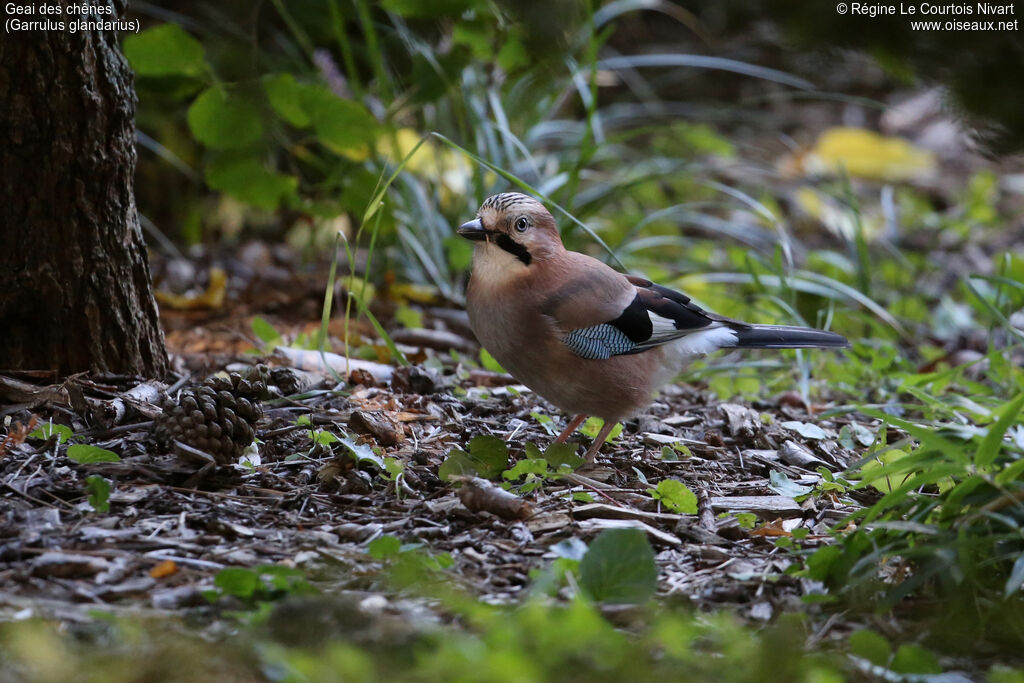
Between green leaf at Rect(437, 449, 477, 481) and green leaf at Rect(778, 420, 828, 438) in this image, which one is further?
green leaf at Rect(778, 420, 828, 438)

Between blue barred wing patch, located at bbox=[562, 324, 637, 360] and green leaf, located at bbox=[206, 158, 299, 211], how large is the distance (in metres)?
1.75

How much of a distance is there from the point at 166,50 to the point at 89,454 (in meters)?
1.89

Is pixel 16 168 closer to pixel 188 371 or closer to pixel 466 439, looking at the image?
pixel 188 371

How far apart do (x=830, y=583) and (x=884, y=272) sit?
4.57 meters

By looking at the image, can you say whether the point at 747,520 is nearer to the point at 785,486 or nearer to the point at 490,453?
the point at 785,486

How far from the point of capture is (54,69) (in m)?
3.07

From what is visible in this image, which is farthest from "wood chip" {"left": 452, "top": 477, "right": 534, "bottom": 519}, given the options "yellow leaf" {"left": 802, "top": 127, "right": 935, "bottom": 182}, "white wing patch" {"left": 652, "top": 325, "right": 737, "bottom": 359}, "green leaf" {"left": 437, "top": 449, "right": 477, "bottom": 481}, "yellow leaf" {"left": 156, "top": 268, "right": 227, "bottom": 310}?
"yellow leaf" {"left": 802, "top": 127, "right": 935, "bottom": 182}

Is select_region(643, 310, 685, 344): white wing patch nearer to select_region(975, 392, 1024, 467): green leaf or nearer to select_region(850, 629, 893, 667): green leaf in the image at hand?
select_region(975, 392, 1024, 467): green leaf

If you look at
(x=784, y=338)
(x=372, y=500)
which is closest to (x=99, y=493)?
(x=372, y=500)

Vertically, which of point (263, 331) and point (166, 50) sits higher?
point (166, 50)

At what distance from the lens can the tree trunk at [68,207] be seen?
3.08 meters

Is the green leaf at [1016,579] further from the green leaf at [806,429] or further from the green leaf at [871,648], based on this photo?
the green leaf at [806,429]

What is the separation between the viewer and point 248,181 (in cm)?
445

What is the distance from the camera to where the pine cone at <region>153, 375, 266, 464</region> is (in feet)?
9.55
